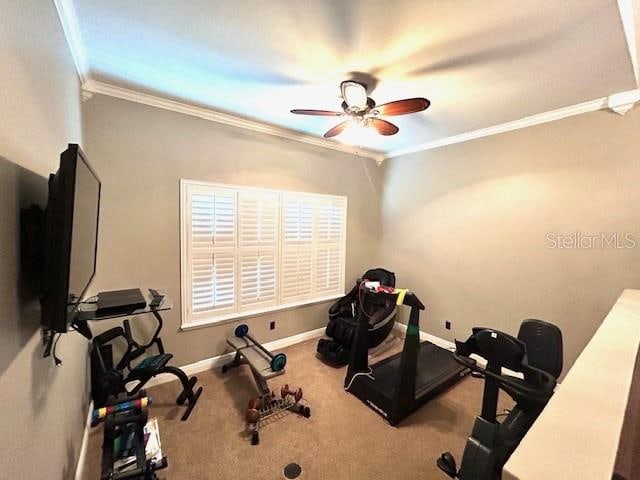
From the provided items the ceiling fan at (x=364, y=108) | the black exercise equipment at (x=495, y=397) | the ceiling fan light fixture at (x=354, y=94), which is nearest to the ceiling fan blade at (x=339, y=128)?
the ceiling fan at (x=364, y=108)

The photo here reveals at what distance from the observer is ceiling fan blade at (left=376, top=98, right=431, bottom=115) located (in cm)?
178

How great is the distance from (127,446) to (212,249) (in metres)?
1.72

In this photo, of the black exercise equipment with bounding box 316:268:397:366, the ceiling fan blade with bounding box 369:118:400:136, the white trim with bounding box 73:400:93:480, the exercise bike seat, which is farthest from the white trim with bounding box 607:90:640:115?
the white trim with bounding box 73:400:93:480

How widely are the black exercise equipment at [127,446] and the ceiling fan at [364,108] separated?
234 centimetres

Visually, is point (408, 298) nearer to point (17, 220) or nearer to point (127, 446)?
point (127, 446)

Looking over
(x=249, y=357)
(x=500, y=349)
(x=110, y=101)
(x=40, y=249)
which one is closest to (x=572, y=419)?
(x=500, y=349)

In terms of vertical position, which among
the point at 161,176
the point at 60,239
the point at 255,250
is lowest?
the point at 255,250

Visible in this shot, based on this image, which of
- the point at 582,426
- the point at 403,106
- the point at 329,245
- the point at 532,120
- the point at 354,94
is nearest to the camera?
the point at 582,426

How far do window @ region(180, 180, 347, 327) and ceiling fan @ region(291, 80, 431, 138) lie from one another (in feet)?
4.31

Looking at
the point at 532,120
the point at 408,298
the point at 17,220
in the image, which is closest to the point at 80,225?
the point at 17,220

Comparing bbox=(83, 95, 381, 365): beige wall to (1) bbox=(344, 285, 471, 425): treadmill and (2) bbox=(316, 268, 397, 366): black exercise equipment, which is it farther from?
(1) bbox=(344, 285, 471, 425): treadmill

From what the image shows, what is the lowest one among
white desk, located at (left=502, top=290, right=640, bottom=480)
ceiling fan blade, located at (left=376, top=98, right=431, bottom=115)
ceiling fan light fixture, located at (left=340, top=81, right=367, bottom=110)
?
white desk, located at (left=502, top=290, right=640, bottom=480)

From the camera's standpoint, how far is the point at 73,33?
63.9 inches

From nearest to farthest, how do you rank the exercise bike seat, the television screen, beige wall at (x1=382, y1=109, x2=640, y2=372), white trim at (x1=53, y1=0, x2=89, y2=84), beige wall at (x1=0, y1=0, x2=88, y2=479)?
beige wall at (x1=0, y1=0, x2=88, y2=479)
the television screen
white trim at (x1=53, y1=0, x2=89, y2=84)
the exercise bike seat
beige wall at (x1=382, y1=109, x2=640, y2=372)
